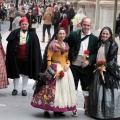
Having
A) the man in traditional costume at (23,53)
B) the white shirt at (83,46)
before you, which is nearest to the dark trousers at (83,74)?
the white shirt at (83,46)

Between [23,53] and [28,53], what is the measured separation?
10 centimetres

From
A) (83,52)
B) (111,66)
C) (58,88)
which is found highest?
(83,52)

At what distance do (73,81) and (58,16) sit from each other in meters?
17.9

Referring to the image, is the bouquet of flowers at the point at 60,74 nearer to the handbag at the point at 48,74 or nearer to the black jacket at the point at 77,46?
the handbag at the point at 48,74

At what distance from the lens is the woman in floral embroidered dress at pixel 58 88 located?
766 centimetres

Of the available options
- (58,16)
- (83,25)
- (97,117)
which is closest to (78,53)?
(83,25)

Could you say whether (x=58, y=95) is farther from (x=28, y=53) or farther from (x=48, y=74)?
(x=28, y=53)

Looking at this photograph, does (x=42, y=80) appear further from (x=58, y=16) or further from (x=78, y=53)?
(x=58, y=16)

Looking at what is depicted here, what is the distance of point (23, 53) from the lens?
31.7 ft

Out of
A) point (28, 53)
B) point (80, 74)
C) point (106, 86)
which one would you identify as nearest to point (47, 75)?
point (80, 74)

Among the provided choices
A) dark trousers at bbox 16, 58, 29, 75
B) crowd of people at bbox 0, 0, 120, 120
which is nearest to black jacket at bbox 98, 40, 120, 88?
crowd of people at bbox 0, 0, 120, 120

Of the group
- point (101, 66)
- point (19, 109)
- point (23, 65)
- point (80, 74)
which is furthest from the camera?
point (23, 65)

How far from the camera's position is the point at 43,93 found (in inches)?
304

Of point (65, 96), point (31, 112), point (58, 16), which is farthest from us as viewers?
point (58, 16)
